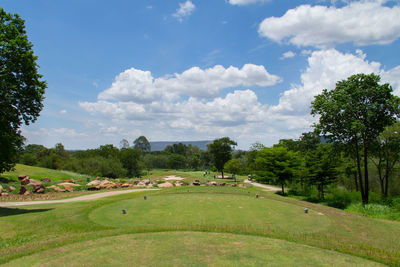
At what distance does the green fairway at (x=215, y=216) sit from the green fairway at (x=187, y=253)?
184cm

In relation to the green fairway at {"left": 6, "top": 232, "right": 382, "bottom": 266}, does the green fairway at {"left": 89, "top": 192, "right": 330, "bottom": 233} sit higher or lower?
lower

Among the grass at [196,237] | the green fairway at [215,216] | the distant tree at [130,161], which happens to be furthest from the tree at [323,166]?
the distant tree at [130,161]

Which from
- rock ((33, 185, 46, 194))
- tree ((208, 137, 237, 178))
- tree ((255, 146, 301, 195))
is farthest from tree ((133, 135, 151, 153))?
tree ((255, 146, 301, 195))

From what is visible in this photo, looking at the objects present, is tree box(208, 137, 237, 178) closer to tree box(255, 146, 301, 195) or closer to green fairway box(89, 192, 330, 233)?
tree box(255, 146, 301, 195)

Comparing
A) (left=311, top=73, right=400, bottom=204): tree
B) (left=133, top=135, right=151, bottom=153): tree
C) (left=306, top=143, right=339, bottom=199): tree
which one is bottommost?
(left=306, top=143, right=339, bottom=199): tree

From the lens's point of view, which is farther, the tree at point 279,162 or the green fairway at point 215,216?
the tree at point 279,162

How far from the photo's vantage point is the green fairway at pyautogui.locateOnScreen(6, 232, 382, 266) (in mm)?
6383

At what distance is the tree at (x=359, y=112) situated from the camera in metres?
22.6

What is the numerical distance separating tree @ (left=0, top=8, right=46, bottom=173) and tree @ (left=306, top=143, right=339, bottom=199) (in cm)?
2771

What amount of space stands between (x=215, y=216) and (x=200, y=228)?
2.46 metres

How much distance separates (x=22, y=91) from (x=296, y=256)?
17209 millimetres

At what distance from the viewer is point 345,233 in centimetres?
1041

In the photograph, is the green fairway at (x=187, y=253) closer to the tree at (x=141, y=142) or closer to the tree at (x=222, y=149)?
the tree at (x=222, y=149)

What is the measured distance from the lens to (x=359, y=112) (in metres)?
23.2
